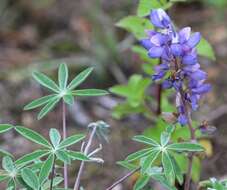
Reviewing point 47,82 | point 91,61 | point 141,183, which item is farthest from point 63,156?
point 91,61

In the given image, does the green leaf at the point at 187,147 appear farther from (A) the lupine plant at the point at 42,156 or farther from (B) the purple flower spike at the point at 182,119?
(A) the lupine plant at the point at 42,156

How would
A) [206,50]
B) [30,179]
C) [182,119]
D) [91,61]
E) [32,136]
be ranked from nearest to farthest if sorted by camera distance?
[30,179], [32,136], [182,119], [206,50], [91,61]

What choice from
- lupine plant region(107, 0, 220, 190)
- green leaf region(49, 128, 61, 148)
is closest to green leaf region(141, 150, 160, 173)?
lupine plant region(107, 0, 220, 190)

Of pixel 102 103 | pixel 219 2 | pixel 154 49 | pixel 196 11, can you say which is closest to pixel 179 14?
pixel 196 11

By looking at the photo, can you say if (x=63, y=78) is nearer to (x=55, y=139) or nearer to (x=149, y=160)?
(x=55, y=139)

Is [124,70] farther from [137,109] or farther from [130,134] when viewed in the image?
[137,109]

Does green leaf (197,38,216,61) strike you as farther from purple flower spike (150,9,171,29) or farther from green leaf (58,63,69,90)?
green leaf (58,63,69,90)
